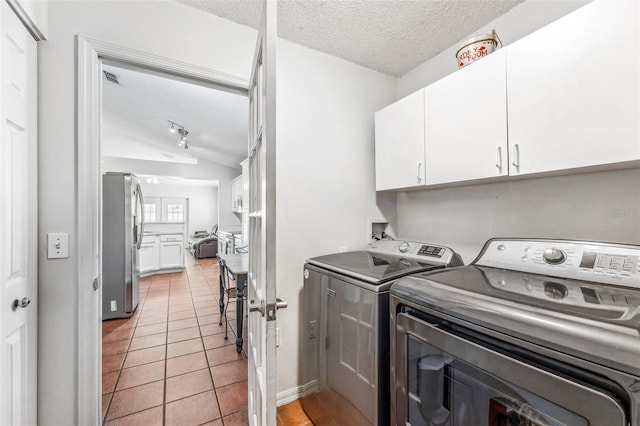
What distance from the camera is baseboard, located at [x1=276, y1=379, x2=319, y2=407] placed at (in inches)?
63.7

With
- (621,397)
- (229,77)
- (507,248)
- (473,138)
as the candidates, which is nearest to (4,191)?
A: (229,77)

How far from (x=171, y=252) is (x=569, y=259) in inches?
257

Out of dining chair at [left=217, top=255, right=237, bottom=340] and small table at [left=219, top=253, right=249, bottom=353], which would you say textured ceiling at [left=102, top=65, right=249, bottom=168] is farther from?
dining chair at [left=217, top=255, right=237, bottom=340]

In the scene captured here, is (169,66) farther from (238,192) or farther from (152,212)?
(152,212)

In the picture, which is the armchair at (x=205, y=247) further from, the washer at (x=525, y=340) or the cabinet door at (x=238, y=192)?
the washer at (x=525, y=340)

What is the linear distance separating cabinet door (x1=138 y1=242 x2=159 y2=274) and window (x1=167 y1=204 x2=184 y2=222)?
141 inches

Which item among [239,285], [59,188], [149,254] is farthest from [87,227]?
[149,254]

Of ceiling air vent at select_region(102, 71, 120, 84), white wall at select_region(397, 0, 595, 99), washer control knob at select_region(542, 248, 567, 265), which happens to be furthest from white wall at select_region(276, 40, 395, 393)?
ceiling air vent at select_region(102, 71, 120, 84)

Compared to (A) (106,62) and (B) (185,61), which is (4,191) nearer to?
(A) (106,62)

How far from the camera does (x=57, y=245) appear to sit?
1180mm

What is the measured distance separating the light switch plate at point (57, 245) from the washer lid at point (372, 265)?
1211 mm

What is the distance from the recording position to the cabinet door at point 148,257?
5.47m

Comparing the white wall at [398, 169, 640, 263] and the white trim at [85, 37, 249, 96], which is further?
the white trim at [85, 37, 249, 96]

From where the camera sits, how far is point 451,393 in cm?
91
